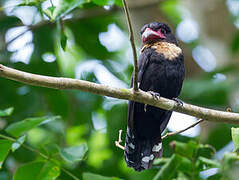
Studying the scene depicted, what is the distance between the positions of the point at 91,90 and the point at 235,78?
2.82 metres

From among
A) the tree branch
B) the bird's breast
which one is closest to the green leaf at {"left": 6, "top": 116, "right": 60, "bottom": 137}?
the tree branch

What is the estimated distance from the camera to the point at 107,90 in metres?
3.09

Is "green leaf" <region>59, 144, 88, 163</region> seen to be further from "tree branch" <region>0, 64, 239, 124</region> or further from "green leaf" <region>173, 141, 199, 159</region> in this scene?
"green leaf" <region>173, 141, 199, 159</region>

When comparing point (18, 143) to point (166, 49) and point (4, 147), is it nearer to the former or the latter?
point (4, 147)

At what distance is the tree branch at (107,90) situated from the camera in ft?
9.51

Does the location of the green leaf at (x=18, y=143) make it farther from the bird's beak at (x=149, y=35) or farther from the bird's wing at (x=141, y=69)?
the bird's beak at (x=149, y=35)

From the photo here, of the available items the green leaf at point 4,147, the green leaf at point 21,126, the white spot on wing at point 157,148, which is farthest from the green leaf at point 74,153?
the white spot on wing at point 157,148

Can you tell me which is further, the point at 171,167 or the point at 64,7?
the point at 64,7

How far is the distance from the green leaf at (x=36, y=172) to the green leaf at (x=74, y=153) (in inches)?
3.8

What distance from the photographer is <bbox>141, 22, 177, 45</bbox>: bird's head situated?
4480 mm

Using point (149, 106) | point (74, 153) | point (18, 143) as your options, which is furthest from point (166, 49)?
point (18, 143)

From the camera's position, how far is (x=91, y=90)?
10.0 feet

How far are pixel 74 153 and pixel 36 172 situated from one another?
0.96 feet

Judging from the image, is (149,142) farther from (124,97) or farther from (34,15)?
(34,15)
